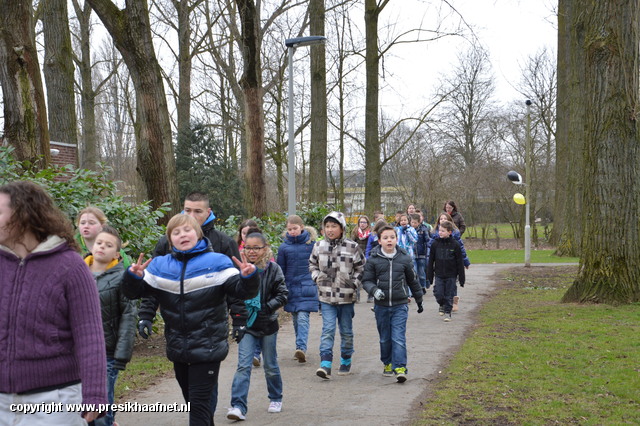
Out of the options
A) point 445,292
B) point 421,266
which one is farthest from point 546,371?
point 421,266

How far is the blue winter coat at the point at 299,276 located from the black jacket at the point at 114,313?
349 cm

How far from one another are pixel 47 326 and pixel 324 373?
4776mm

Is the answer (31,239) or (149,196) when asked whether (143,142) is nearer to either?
(149,196)

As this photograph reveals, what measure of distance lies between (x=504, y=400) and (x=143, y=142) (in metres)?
7.97

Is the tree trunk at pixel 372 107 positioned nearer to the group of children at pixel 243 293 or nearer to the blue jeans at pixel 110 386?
Answer: the group of children at pixel 243 293

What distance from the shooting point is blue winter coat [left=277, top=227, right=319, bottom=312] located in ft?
28.4

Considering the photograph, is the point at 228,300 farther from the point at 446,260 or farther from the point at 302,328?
the point at 446,260

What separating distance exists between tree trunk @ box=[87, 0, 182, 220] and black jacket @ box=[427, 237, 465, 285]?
15.0 ft

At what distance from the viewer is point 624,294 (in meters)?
12.4

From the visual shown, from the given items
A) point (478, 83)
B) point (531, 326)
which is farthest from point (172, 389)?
point (478, 83)

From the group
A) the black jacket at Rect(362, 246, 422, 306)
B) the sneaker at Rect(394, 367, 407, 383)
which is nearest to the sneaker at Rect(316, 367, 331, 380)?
the sneaker at Rect(394, 367, 407, 383)

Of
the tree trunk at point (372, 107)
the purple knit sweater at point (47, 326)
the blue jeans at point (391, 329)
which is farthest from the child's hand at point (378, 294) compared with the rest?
the tree trunk at point (372, 107)

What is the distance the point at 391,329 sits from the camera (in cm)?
775

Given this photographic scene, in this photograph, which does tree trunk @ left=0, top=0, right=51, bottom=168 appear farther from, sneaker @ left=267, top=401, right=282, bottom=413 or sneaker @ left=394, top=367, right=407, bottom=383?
sneaker @ left=394, top=367, right=407, bottom=383
